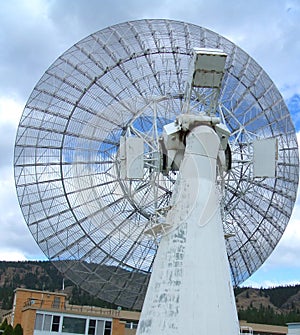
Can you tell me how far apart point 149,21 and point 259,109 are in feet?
22.2

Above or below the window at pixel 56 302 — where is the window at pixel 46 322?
below

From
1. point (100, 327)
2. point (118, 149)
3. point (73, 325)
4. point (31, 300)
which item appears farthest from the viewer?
point (31, 300)

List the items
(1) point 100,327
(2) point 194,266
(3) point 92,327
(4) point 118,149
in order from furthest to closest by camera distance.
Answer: (1) point 100,327 < (3) point 92,327 < (4) point 118,149 < (2) point 194,266

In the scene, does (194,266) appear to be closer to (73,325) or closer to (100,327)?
(73,325)

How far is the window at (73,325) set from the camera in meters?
40.3

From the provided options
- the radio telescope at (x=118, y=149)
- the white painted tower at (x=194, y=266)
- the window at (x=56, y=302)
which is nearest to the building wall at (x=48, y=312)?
the window at (x=56, y=302)

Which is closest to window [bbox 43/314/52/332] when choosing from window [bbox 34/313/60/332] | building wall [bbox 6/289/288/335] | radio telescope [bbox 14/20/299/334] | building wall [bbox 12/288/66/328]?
window [bbox 34/313/60/332]

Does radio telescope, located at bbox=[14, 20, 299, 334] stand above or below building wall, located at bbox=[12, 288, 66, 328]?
above

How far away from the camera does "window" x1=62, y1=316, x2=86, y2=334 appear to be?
132 ft

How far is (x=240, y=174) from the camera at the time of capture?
21.9 metres

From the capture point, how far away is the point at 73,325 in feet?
133

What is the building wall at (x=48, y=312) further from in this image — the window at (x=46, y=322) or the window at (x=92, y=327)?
the window at (x=92, y=327)

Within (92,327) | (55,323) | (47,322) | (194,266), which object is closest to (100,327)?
(92,327)

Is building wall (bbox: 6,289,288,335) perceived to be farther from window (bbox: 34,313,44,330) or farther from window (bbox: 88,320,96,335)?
window (bbox: 88,320,96,335)
